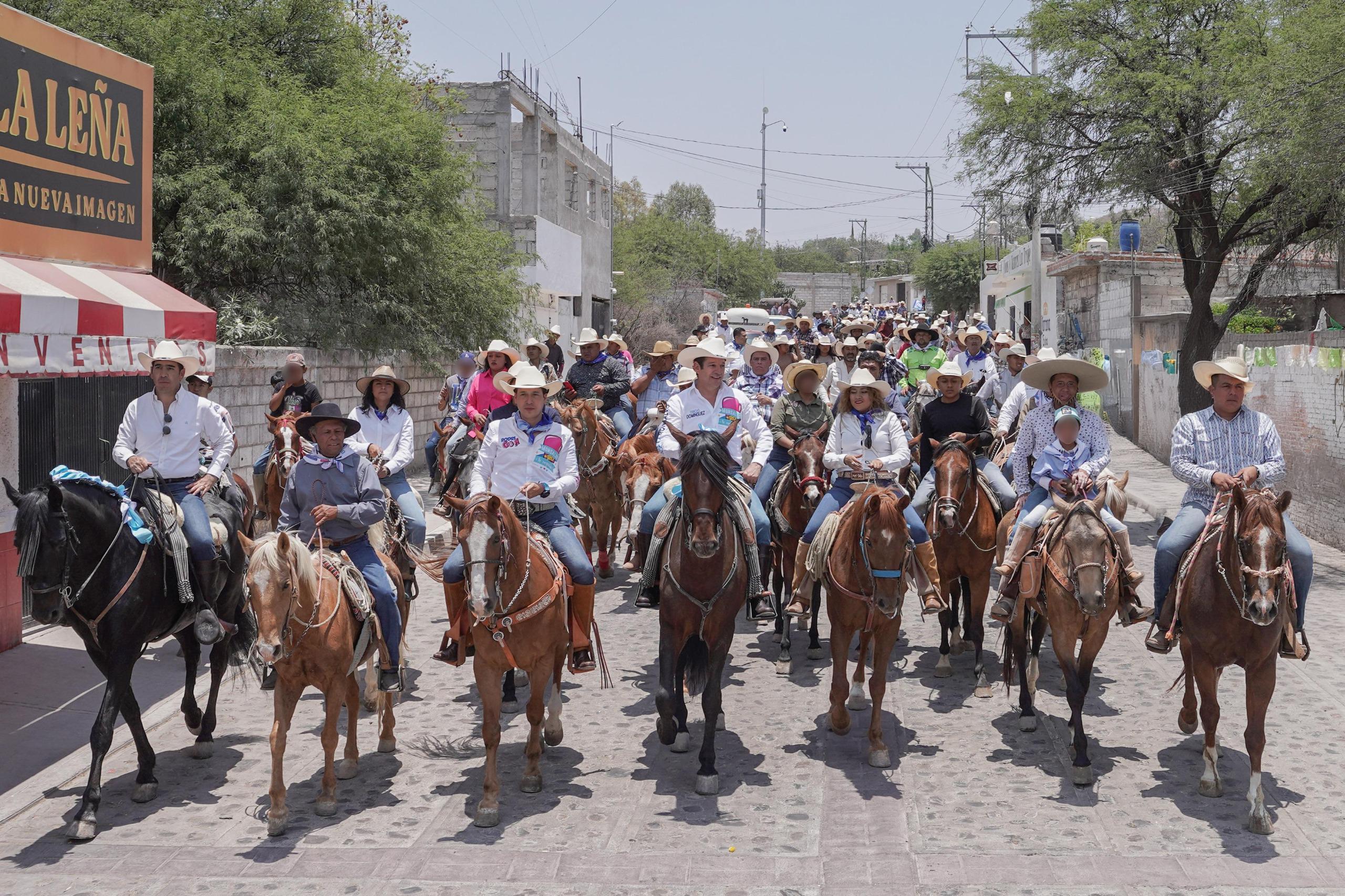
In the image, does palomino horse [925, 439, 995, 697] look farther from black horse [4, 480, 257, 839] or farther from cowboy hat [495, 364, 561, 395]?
black horse [4, 480, 257, 839]

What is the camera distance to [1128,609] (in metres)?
8.38

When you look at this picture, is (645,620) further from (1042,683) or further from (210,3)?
(210,3)

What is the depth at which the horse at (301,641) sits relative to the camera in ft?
22.3

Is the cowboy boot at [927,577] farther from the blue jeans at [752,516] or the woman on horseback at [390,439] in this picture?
the woman on horseback at [390,439]

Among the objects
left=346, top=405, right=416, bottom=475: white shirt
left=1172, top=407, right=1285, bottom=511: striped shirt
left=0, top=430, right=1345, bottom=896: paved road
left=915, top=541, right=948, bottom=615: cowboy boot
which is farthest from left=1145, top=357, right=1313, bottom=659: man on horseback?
left=346, top=405, right=416, bottom=475: white shirt

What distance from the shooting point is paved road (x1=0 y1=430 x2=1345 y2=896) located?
641 centimetres

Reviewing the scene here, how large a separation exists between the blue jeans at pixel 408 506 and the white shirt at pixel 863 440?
11.2ft

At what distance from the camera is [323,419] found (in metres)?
8.12

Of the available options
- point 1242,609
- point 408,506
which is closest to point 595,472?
point 408,506

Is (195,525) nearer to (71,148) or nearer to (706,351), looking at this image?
(706,351)

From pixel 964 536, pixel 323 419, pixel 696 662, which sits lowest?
pixel 696 662

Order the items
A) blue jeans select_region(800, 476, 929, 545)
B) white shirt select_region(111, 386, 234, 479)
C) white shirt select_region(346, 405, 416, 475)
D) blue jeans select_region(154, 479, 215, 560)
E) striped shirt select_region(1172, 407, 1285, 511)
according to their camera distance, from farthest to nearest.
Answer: white shirt select_region(346, 405, 416, 475) → blue jeans select_region(800, 476, 929, 545) → white shirt select_region(111, 386, 234, 479) → blue jeans select_region(154, 479, 215, 560) → striped shirt select_region(1172, 407, 1285, 511)

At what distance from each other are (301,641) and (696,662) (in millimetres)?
2569

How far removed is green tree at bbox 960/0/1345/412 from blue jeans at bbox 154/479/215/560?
44.9ft
